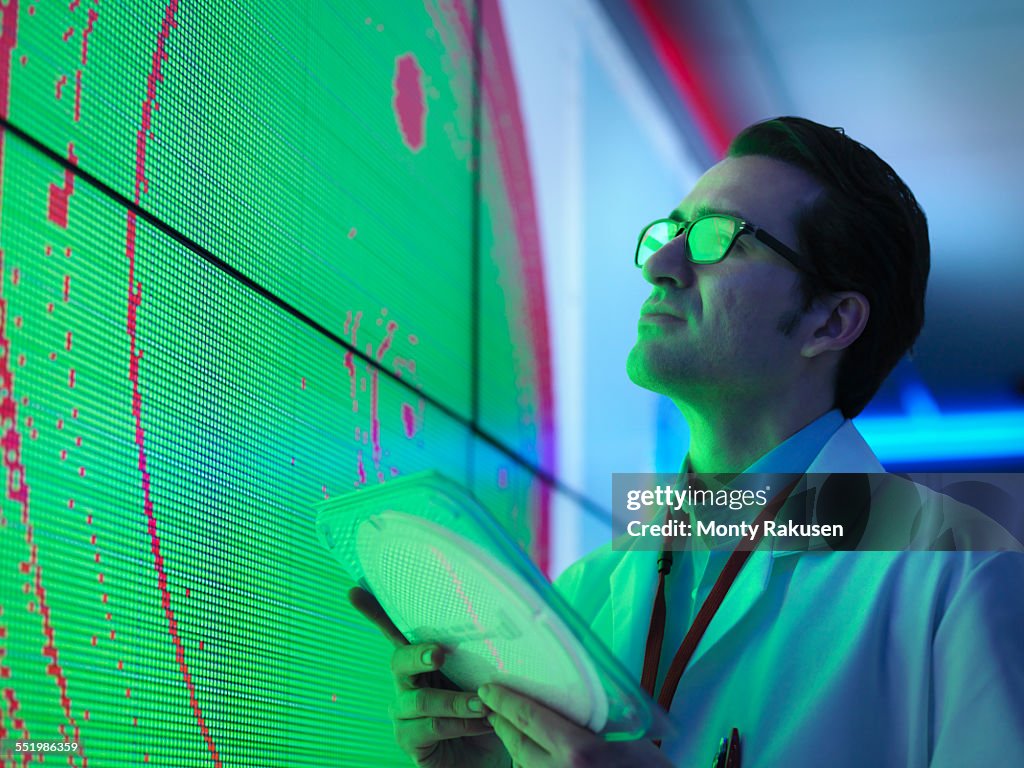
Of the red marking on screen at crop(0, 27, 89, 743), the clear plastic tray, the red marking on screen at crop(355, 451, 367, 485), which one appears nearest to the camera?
the clear plastic tray

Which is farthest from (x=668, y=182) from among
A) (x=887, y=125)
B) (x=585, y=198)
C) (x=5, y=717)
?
(x=5, y=717)

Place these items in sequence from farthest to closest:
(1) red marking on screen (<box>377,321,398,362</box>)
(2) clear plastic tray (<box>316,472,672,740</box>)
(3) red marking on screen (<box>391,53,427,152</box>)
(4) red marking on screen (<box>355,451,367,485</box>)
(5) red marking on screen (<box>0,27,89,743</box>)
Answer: (3) red marking on screen (<box>391,53,427,152</box>) → (1) red marking on screen (<box>377,321,398,362</box>) → (4) red marking on screen (<box>355,451,367,485</box>) → (5) red marking on screen (<box>0,27,89,743</box>) → (2) clear plastic tray (<box>316,472,672,740</box>)

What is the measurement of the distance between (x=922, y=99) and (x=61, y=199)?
3.38 metres

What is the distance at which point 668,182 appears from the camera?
438cm

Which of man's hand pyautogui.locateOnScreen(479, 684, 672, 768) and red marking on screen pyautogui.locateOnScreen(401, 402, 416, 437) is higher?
red marking on screen pyautogui.locateOnScreen(401, 402, 416, 437)

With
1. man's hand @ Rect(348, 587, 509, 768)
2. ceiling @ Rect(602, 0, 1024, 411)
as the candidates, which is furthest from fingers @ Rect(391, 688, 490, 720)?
ceiling @ Rect(602, 0, 1024, 411)

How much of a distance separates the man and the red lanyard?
0.01 metres

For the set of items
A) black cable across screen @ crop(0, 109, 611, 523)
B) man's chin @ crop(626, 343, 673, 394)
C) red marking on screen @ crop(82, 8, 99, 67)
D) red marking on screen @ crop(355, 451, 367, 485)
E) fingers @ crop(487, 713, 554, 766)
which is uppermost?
red marking on screen @ crop(82, 8, 99, 67)

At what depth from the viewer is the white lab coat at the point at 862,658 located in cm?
122

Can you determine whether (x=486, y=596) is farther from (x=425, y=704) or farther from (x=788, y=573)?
(x=788, y=573)

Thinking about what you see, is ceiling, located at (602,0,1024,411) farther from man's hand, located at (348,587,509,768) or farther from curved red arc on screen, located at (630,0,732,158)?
man's hand, located at (348,587,509,768)

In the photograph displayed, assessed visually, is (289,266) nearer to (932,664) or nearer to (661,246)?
(661,246)

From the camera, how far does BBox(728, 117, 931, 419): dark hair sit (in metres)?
1.66

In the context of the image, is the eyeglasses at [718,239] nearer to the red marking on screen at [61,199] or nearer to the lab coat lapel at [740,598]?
the lab coat lapel at [740,598]
